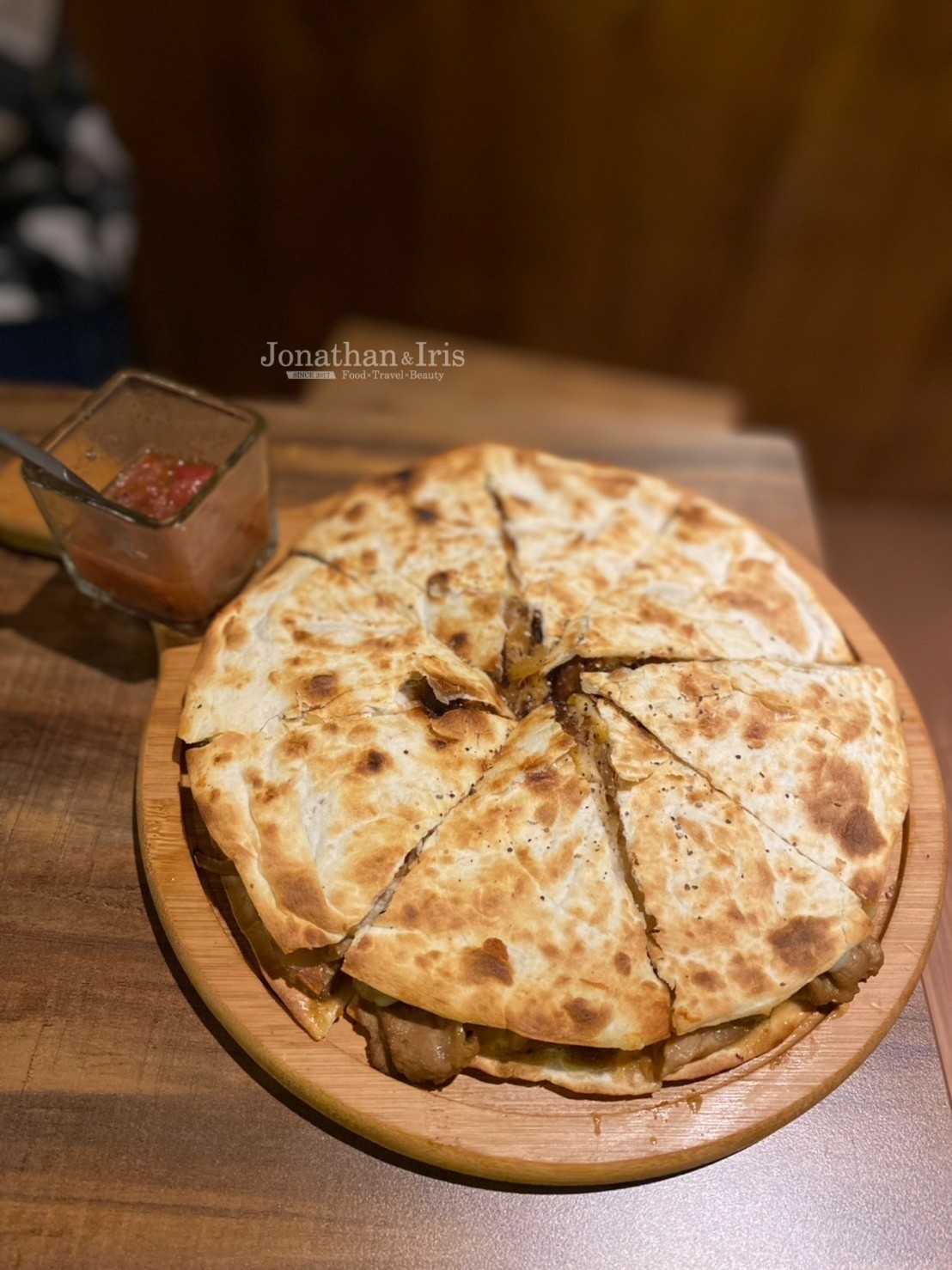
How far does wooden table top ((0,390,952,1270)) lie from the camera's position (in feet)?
6.64

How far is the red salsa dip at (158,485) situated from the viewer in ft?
8.86

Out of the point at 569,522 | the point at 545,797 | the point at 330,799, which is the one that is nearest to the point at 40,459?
the point at 330,799

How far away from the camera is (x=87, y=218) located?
4.54 meters

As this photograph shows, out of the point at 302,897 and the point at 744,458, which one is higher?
the point at 744,458

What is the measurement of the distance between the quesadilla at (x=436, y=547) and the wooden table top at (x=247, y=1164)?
1.07 m

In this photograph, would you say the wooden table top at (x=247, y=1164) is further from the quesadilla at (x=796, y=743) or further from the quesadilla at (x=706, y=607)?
the quesadilla at (x=706, y=607)

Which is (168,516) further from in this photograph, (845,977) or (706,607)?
(845,977)

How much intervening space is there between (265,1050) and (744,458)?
9.36 feet

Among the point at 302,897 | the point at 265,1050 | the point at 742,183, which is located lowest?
the point at 265,1050

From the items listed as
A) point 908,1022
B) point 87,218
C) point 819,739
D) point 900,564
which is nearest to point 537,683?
point 819,739

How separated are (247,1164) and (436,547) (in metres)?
1.68

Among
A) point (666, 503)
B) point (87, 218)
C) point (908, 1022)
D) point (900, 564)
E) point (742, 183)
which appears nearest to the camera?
point (908, 1022)

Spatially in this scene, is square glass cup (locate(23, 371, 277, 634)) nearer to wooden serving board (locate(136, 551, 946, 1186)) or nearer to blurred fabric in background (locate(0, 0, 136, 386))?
wooden serving board (locate(136, 551, 946, 1186))

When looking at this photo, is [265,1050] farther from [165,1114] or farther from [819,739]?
[819,739]
